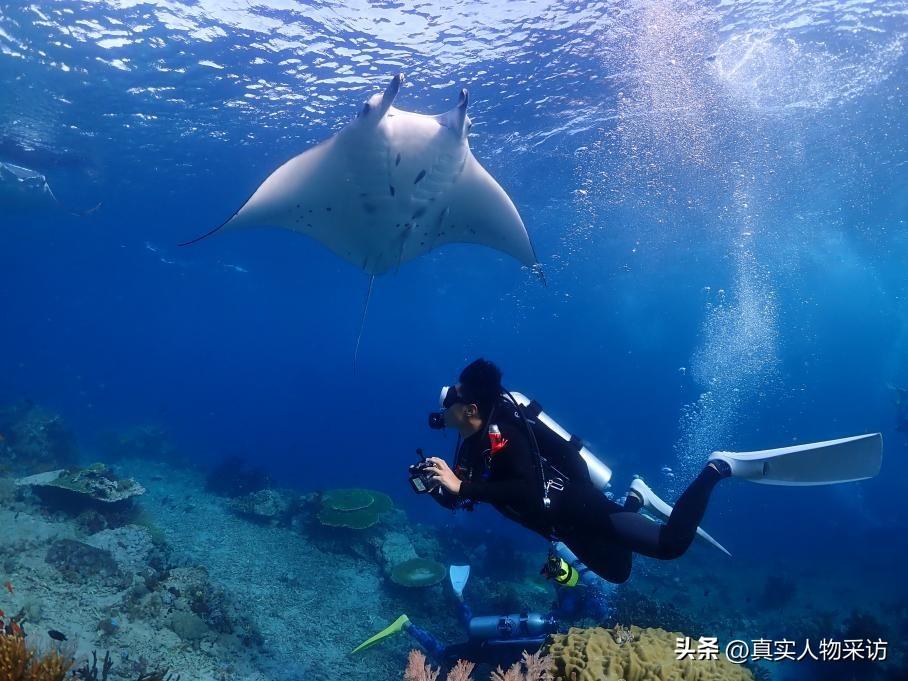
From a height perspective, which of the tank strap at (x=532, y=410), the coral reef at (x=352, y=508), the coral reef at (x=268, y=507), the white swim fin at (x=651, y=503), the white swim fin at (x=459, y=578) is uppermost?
the tank strap at (x=532, y=410)

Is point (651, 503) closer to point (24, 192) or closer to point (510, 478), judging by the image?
point (510, 478)

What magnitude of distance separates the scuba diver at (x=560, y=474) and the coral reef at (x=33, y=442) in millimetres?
17734

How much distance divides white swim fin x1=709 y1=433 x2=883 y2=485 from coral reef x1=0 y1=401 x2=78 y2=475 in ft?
63.2

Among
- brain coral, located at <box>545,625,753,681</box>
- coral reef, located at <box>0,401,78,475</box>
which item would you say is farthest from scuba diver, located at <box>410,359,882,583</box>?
coral reef, located at <box>0,401,78,475</box>

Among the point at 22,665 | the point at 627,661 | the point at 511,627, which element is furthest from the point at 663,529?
the point at 22,665

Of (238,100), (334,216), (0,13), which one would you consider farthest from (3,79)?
(334,216)

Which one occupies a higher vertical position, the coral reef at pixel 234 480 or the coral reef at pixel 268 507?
the coral reef at pixel 268 507

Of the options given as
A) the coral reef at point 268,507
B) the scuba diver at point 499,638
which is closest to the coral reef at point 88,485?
the coral reef at point 268,507

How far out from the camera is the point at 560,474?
4.11 metres

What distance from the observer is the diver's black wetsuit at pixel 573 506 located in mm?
3518

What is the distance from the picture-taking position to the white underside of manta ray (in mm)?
5285

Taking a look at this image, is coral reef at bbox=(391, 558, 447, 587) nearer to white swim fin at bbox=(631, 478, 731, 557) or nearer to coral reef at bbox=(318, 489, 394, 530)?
coral reef at bbox=(318, 489, 394, 530)

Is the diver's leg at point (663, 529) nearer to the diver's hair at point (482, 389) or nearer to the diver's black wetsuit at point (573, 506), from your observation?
the diver's black wetsuit at point (573, 506)

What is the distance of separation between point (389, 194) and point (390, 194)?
1cm
